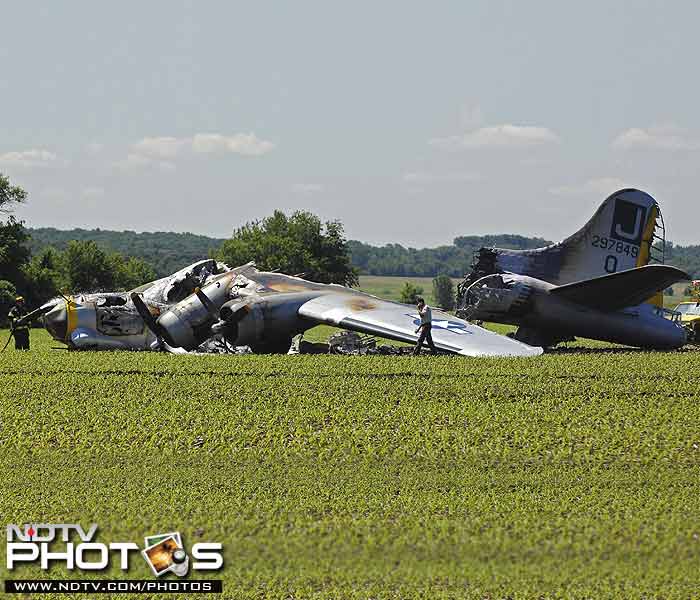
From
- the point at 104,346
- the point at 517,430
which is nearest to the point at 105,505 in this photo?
the point at 517,430

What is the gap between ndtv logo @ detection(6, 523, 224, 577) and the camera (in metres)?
9.54

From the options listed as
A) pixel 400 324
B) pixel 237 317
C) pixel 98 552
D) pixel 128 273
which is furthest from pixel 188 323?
pixel 128 273

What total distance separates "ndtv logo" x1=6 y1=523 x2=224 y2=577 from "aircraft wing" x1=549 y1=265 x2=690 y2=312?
17.2 m

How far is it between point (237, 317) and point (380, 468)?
40.8ft

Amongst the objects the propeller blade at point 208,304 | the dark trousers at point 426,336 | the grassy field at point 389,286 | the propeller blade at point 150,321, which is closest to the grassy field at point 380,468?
the dark trousers at point 426,336

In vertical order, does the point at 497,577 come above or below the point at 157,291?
below

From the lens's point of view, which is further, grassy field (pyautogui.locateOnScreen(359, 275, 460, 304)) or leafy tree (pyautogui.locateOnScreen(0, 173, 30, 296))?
Result: grassy field (pyautogui.locateOnScreen(359, 275, 460, 304))

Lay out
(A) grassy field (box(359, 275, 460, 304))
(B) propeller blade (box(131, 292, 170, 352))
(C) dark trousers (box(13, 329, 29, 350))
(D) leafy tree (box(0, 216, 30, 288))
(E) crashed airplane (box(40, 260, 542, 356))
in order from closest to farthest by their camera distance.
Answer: (E) crashed airplane (box(40, 260, 542, 356)) < (B) propeller blade (box(131, 292, 170, 352)) < (C) dark trousers (box(13, 329, 29, 350)) < (D) leafy tree (box(0, 216, 30, 288)) < (A) grassy field (box(359, 275, 460, 304))

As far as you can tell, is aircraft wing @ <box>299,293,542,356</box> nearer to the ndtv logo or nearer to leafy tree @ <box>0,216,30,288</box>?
the ndtv logo

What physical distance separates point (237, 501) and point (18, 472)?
395cm

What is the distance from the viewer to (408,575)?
30.4ft

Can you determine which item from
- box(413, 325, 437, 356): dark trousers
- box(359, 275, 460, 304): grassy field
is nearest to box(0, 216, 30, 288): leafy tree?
box(413, 325, 437, 356): dark trousers

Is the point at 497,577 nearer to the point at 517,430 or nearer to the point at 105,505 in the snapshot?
the point at 105,505

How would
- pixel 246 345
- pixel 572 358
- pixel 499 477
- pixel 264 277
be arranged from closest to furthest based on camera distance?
pixel 499 477 < pixel 572 358 < pixel 246 345 < pixel 264 277
